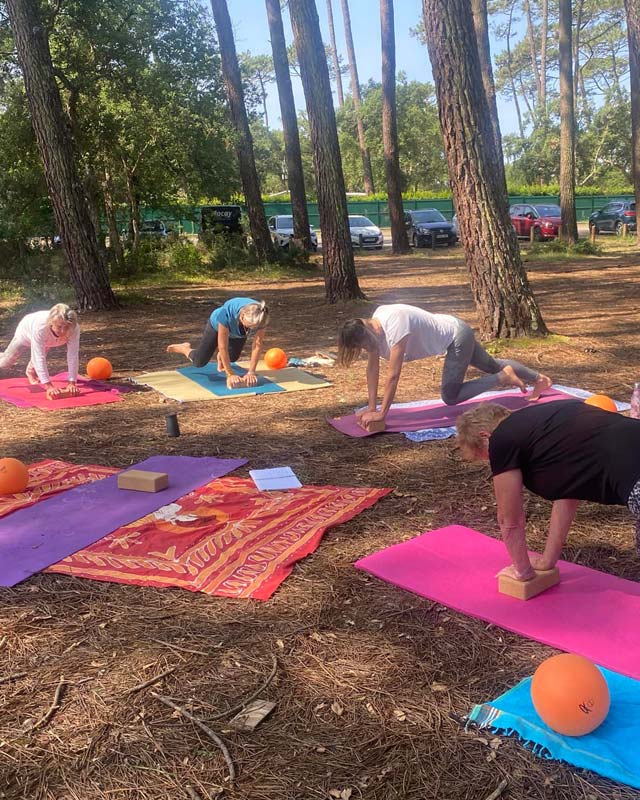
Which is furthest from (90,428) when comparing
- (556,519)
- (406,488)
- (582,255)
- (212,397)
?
(582,255)

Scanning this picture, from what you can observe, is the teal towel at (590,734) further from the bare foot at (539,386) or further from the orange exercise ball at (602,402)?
the bare foot at (539,386)

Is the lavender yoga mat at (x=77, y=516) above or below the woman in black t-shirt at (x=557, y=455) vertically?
below

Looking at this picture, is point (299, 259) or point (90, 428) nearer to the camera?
point (90, 428)

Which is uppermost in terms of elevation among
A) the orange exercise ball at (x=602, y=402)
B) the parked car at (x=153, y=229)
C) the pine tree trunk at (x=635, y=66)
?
the pine tree trunk at (x=635, y=66)

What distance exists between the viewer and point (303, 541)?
154 inches

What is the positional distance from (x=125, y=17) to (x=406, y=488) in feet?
52.2

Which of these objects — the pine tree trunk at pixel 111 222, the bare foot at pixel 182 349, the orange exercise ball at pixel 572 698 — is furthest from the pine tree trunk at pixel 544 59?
the orange exercise ball at pixel 572 698

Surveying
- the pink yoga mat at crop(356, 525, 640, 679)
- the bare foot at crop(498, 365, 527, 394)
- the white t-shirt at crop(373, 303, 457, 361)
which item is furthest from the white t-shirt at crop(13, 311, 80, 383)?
the pink yoga mat at crop(356, 525, 640, 679)

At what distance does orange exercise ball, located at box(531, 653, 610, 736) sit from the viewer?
90.0 inches

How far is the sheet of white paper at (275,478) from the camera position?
4754 millimetres

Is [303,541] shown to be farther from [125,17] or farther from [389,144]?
[389,144]

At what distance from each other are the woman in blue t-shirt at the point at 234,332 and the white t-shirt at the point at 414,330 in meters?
1.70

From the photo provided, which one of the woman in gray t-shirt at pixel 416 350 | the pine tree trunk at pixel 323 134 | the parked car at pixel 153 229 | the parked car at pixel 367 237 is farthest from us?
the parked car at pixel 367 237

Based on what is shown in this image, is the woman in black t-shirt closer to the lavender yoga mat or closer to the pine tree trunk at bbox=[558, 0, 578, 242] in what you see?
the lavender yoga mat
